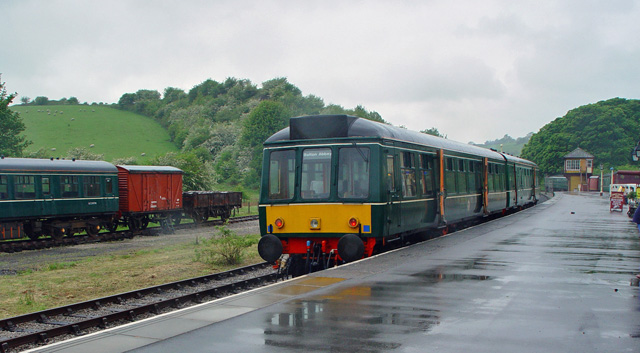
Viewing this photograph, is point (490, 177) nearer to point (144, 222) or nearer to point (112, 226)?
point (144, 222)

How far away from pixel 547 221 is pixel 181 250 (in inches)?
553

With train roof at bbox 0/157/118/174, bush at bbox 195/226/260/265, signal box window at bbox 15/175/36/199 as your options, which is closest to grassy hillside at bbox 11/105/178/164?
train roof at bbox 0/157/118/174

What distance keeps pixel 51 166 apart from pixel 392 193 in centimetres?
1606

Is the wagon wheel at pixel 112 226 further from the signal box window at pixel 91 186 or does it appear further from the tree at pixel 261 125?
the tree at pixel 261 125

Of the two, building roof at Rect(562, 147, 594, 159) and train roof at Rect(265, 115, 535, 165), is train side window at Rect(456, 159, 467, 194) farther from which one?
building roof at Rect(562, 147, 594, 159)

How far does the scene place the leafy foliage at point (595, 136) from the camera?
103 meters

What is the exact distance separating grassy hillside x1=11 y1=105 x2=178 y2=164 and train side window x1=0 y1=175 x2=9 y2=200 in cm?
5124

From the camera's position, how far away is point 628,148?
334ft

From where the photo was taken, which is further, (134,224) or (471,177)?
(134,224)

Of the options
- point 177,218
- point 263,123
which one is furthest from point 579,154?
point 177,218

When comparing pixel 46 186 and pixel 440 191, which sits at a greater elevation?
pixel 46 186

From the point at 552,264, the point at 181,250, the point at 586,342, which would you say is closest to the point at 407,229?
the point at 552,264

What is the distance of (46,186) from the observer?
76.7ft

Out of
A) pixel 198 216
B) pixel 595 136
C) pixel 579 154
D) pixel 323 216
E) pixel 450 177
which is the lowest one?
pixel 198 216
